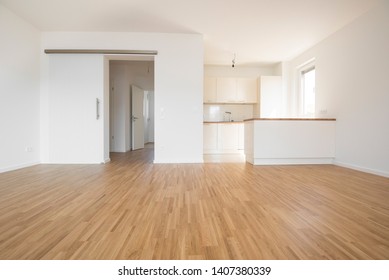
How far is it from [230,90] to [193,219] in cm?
541

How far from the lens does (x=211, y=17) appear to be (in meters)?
3.69

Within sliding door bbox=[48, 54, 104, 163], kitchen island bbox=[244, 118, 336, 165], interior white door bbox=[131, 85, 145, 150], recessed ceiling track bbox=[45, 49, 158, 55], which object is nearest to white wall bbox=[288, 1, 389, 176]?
kitchen island bbox=[244, 118, 336, 165]

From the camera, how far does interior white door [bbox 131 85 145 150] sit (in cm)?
676

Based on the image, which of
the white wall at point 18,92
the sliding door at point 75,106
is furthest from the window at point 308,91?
the white wall at point 18,92

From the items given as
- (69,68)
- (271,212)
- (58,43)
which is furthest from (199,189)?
(58,43)

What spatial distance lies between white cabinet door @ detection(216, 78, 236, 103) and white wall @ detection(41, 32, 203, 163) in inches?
82.1

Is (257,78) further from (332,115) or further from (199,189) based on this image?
(199,189)

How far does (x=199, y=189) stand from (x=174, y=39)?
331cm

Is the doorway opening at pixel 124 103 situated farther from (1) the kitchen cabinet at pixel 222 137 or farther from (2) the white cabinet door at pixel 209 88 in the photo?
(1) the kitchen cabinet at pixel 222 137

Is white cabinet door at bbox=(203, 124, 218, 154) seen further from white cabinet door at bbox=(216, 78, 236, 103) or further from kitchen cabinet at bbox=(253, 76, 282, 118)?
kitchen cabinet at bbox=(253, 76, 282, 118)

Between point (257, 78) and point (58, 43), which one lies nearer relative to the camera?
point (58, 43)

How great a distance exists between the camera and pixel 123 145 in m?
6.35

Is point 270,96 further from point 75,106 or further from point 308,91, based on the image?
point 75,106

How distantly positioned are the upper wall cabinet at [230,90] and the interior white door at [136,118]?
2.32 m
